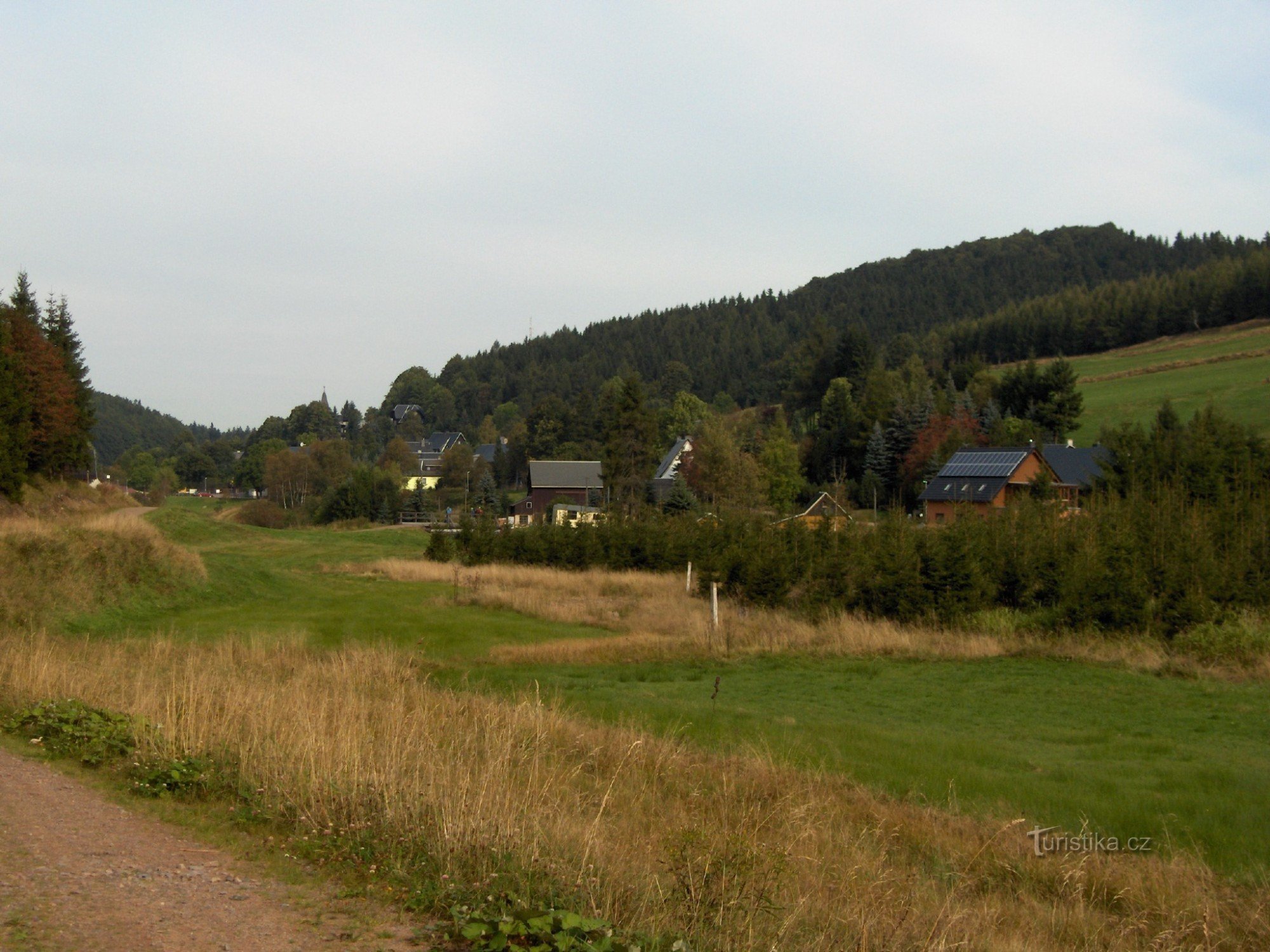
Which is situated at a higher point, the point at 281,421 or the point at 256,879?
the point at 281,421

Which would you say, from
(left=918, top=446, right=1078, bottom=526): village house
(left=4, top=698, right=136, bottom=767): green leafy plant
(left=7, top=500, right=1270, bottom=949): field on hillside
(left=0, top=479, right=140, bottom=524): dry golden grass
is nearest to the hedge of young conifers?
(left=7, top=500, right=1270, bottom=949): field on hillside

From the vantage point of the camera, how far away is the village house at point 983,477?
190ft

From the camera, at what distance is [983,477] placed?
61062 millimetres

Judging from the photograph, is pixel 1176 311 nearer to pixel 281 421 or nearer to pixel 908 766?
pixel 908 766

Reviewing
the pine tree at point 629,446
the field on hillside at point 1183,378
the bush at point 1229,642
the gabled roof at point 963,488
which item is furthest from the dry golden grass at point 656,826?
the field on hillside at point 1183,378

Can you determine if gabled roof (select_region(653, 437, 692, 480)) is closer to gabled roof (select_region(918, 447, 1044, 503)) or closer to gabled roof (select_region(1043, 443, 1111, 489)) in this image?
gabled roof (select_region(918, 447, 1044, 503))

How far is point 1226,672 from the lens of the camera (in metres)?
19.8

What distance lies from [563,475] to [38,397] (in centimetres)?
5639

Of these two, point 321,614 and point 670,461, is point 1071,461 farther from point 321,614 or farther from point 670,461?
point 321,614

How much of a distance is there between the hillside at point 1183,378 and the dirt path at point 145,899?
6342 cm

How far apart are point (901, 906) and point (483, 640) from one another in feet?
64.8

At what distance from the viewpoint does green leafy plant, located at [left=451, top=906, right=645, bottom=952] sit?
4.50 meters

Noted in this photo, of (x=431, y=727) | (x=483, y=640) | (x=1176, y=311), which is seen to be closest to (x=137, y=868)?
(x=431, y=727)

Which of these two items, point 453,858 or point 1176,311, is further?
point 1176,311
